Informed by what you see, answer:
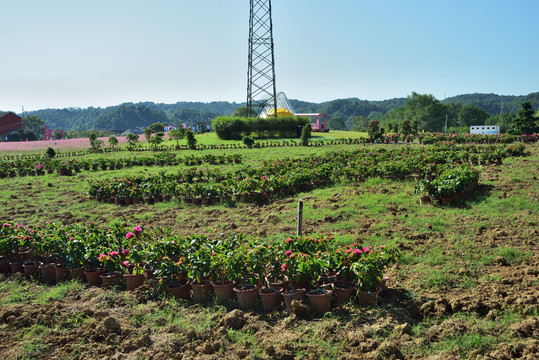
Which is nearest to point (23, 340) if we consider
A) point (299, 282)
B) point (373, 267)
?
point (299, 282)

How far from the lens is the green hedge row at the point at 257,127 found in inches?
1681

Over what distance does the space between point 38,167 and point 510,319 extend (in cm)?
2253

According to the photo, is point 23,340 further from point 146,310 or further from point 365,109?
point 365,109

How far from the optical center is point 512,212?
8453mm

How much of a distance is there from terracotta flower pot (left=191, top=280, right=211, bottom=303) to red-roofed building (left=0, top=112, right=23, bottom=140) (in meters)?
86.7

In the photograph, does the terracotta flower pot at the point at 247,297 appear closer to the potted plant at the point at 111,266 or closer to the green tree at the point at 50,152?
the potted plant at the point at 111,266

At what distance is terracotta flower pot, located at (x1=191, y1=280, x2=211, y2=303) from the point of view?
17.2 ft

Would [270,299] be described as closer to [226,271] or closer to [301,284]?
[301,284]

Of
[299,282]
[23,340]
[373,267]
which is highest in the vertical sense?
[373,267]

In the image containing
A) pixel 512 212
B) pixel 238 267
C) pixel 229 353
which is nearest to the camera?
pixel 229 353

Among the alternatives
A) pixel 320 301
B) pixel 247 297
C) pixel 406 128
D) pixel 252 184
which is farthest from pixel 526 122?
pixel 247 297

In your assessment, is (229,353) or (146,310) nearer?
(229,353)

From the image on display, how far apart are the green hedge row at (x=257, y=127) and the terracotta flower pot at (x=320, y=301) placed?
38413 mm

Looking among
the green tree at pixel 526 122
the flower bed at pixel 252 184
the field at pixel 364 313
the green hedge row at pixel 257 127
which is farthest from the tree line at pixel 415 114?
the field at pixel 364 313
